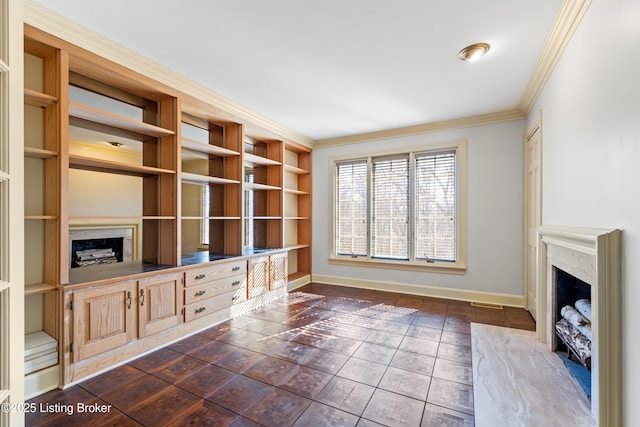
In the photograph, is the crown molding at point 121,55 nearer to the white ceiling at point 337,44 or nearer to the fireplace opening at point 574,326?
the white ceiling at point 337,44

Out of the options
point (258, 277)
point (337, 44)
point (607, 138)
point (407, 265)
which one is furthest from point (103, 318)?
point (407, 265)

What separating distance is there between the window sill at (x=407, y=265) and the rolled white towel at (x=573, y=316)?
167 cm

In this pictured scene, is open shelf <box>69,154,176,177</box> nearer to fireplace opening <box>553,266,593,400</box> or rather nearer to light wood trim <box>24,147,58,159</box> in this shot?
light wood trim <box>24,147,58,159</box>

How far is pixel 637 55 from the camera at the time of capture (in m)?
1.28

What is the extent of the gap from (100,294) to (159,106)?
1.90 metres

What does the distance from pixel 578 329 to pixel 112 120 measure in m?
4.11

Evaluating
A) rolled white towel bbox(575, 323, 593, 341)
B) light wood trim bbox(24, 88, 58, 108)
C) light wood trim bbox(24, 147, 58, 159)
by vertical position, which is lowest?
rolled white towel bbox(575, 323, 593, 341)

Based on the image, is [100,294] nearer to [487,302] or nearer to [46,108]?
[46,108]

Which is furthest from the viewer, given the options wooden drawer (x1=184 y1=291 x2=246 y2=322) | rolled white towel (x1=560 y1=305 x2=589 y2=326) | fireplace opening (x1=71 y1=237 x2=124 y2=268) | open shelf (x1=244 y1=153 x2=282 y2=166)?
open shelf (x1=244 y1=153 x2=282 y2=166)

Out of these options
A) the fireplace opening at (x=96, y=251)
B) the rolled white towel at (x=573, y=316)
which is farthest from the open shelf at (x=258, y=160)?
the rolled white towel at (x=573, y=316)

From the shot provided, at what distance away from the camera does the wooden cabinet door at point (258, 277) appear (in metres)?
3.74

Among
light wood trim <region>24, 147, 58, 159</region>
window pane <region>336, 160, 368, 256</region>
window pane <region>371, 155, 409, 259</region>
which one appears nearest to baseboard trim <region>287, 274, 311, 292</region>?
window pane <region>336, 160, 368, 256</region>

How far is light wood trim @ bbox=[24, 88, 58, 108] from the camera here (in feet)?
6.26

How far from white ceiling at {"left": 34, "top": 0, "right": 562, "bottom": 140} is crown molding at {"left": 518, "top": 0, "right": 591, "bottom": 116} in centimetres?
5
